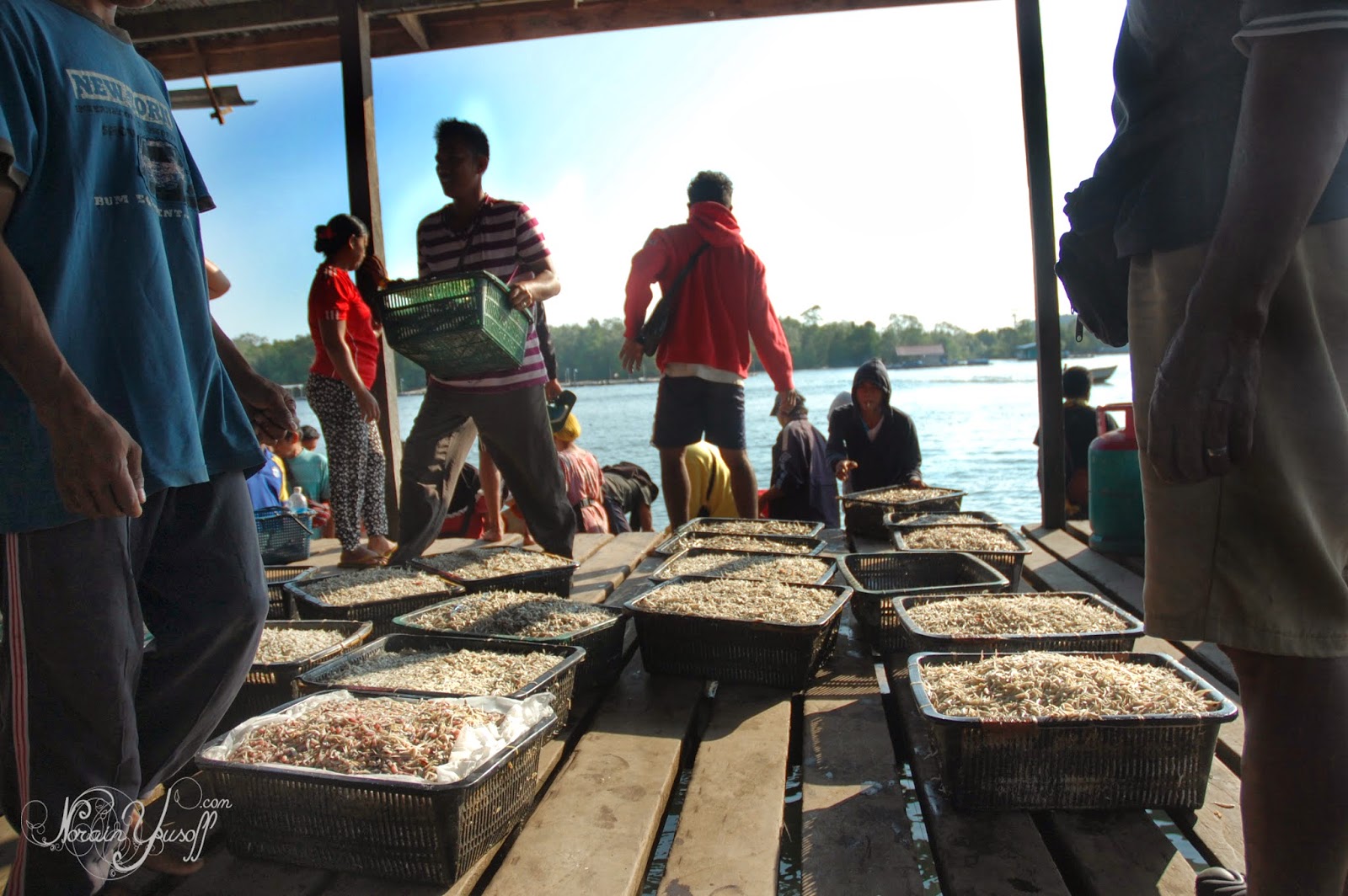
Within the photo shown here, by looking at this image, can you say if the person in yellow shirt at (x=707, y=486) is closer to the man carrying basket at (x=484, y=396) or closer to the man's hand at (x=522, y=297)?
the man carrying basket at (x=484, y=396)

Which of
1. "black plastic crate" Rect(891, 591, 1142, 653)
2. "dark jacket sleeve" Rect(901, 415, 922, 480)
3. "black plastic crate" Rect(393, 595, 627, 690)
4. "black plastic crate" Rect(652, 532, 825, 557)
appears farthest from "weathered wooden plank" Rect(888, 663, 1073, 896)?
"dark jacket sleeve" Rect(901, 415, 922, 480)

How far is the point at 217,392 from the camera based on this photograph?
1.56 metres

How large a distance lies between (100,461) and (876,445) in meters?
4.54

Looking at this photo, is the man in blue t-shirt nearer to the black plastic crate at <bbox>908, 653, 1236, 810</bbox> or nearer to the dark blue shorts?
the black plastic crate at <bbox>908, 653, 1236, 810</bbox>

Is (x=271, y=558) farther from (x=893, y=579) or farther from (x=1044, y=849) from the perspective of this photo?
(x=1044, y=849)

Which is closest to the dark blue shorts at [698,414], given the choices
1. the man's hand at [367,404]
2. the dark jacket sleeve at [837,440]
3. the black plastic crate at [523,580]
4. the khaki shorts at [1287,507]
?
the black plastic crate at [523,580]

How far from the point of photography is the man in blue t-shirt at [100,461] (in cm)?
123

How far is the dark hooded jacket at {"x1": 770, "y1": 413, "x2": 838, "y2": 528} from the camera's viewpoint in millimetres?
5305

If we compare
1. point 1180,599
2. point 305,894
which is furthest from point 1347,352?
point 305,894

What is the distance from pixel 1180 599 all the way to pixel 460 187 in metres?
3.05

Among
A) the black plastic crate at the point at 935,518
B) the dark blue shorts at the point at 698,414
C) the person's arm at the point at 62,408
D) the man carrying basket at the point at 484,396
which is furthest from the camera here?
the dark blue shorts at the point at 698,414

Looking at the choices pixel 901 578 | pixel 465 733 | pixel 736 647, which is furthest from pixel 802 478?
pixel 465 733

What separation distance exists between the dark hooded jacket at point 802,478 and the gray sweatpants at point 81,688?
413 centimetres

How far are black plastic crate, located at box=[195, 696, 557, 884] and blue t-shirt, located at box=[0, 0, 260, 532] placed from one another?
1.78 ft
